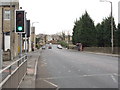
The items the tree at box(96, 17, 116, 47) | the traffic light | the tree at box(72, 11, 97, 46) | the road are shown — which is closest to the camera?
the road

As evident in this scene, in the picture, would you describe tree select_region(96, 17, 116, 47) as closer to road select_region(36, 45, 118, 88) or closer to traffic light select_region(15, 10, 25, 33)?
road select_region(36, 45, 118, 88)

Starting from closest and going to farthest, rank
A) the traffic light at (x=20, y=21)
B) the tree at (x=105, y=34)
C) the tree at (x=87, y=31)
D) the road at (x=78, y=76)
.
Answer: the road at (x=78, y=76)
the traffic light at (x=20, y=21)
the tree at (x=105, y=34)
the tree at (x=87, y=31)

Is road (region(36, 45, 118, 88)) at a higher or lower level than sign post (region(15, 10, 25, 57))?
lower

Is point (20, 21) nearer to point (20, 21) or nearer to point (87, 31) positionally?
point (20, 21)

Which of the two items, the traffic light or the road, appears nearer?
the road

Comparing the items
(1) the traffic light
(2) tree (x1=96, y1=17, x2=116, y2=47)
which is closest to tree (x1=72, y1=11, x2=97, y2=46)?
(2) tree (x1=96, y1=17, x2=116, y2=47)

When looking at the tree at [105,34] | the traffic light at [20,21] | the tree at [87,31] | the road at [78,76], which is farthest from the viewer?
the tree at [87,31]

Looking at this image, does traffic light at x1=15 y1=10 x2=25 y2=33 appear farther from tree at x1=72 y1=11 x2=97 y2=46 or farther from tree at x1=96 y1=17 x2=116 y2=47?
tree at x1=72 y1=11 x2=97 y2=46

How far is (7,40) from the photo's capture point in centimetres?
4081

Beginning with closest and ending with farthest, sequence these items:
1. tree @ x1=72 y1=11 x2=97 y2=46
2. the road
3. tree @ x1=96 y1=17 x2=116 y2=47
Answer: the road < tree @ x1=96 y1=17 x2=116 y2=47 < tree @ x1=72 y1=11 x2=97 y2=46

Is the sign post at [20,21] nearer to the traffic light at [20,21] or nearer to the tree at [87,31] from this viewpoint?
the traffic light at [20,21]

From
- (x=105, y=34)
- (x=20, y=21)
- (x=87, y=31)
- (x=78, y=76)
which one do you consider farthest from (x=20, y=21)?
(x=87, y=31)

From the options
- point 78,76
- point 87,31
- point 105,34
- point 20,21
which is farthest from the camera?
point 87,31

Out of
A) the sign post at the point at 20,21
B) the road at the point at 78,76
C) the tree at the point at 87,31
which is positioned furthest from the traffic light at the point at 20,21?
the tree at the point at 87,31
